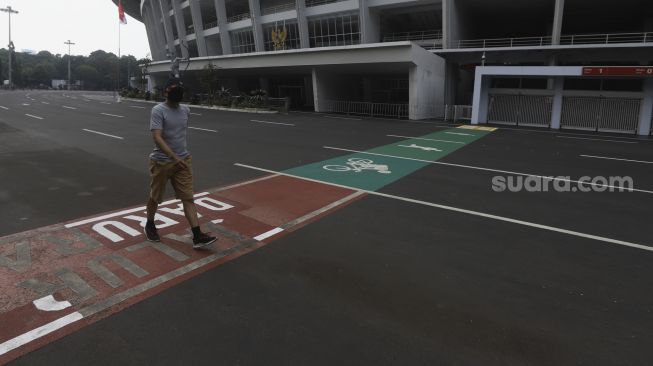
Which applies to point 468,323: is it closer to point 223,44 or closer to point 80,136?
point 80,136

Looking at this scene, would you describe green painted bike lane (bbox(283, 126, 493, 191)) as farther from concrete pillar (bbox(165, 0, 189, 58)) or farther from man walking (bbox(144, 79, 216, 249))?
concrete pillar (bbox(165, 0, 189, 58))

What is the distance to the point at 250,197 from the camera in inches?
276

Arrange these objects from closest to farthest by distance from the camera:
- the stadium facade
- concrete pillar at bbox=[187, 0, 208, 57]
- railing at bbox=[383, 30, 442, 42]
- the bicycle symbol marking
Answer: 1. the bicycle symbol marking
2. the stadium facade
3. railing at bbox=[383, 30, 442, 42]
4. concrete pillar at bbox=[187, 0, 208, 57]

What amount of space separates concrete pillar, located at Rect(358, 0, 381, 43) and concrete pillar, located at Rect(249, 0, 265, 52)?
11.5m

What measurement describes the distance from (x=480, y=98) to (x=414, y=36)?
13727mm

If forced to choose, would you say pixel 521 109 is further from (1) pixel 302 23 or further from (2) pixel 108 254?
(2) pixel 108 254

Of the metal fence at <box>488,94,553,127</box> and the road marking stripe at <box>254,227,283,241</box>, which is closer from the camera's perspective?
the road marking stripe at <box>254,227,283,241</box>

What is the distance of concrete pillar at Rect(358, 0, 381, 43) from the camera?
A: 31336mm

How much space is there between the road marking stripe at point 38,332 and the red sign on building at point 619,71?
23411mm

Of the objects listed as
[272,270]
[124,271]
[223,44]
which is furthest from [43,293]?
[223,44]

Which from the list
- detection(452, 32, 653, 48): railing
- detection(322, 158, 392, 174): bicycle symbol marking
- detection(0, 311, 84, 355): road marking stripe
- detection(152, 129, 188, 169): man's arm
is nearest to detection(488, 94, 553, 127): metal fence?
detection(452, 32, 653, 48): railing

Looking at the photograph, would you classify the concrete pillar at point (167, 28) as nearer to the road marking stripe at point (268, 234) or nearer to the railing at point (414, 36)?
the railing at point (414, 36)

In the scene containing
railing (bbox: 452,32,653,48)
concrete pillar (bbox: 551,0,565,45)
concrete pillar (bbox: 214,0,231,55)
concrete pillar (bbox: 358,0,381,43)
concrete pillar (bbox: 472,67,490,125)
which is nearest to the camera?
concrete pillar (bbox: 472,67,490,125)

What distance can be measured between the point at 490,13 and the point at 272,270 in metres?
35.1
